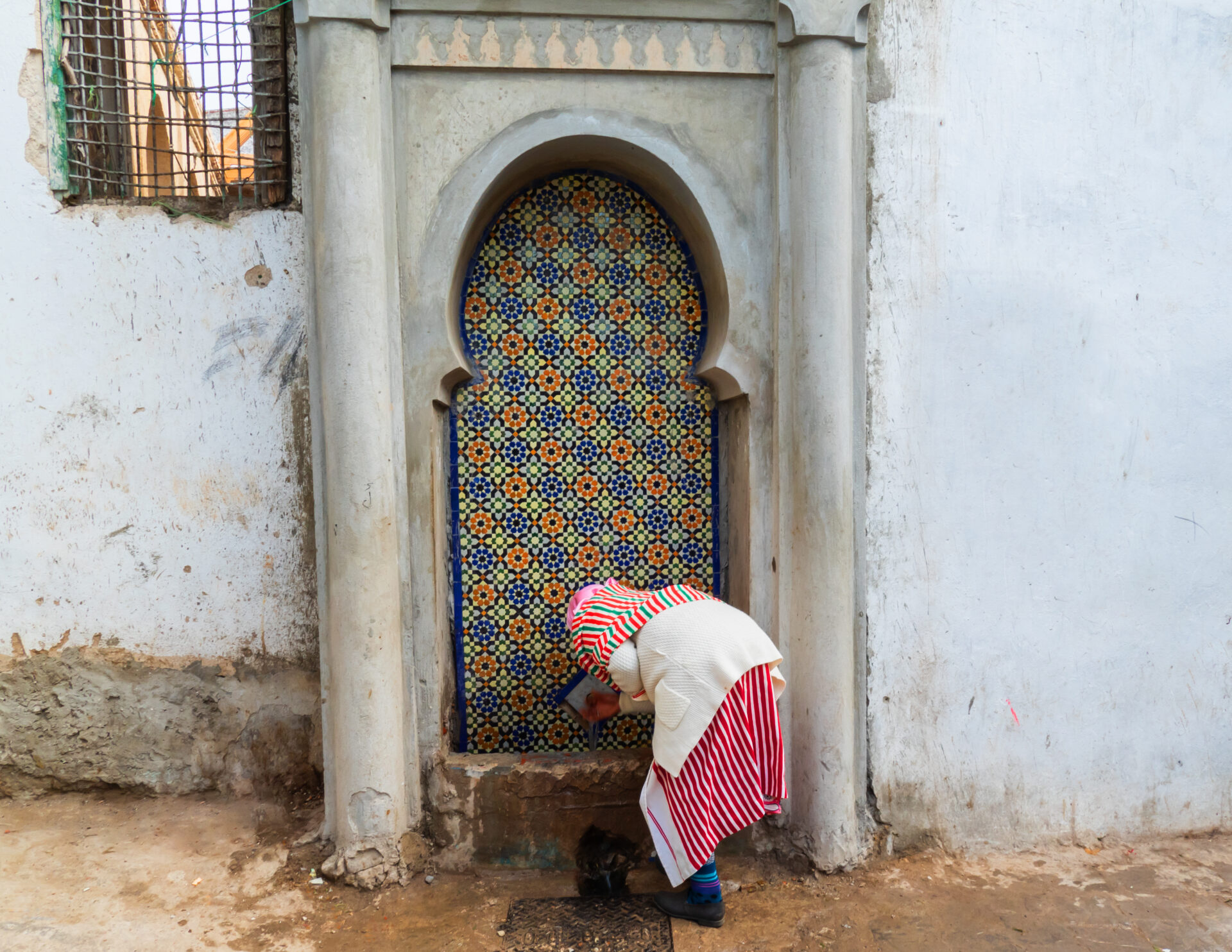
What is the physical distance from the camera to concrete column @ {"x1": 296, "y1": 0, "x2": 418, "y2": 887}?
318cm

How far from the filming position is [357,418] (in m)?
3.23

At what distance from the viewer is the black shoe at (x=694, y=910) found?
308 cm

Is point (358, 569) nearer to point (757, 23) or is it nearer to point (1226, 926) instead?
point (757, 23)

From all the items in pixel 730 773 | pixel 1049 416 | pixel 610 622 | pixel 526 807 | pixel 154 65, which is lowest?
pixel 526 807

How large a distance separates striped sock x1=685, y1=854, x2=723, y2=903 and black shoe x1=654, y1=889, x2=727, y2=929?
2 centimetres

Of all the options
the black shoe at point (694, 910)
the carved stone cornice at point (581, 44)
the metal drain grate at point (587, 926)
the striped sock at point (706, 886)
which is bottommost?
the metal drain grate at point (587, 926)

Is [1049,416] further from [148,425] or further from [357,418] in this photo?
[148,425]

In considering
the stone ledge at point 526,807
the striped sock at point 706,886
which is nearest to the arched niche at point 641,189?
the stone ledge at point 526,807

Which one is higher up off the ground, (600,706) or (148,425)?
(148,425)

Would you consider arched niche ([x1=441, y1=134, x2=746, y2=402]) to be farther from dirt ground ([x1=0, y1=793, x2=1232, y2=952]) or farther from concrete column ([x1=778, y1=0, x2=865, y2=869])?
dirt ground ([x1=0, y1=793, x2=1232, y2=952])

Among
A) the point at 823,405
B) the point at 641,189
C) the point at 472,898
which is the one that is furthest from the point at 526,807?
the point at 641,189

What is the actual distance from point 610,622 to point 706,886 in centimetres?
105

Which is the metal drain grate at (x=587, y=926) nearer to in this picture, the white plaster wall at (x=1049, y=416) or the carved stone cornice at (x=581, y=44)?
the white plaster wall at (x=1049, y=416)

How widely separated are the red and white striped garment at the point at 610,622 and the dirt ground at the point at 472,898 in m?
1.03
